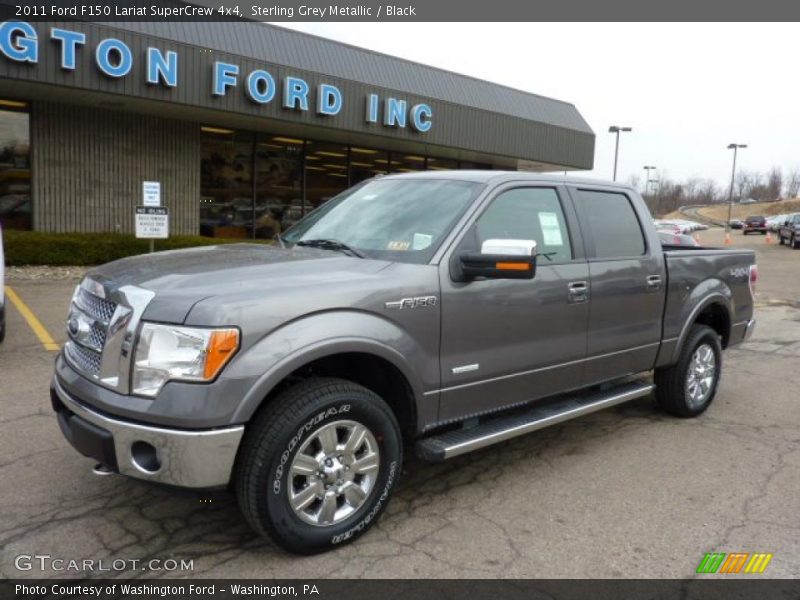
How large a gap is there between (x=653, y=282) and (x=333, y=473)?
293 centimetres

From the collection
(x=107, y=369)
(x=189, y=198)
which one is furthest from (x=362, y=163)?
(x=107, y=369)

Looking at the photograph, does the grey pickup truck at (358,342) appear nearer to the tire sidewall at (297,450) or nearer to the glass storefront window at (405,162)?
the tire sidewall at (297,450)

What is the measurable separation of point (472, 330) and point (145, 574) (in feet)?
6.51

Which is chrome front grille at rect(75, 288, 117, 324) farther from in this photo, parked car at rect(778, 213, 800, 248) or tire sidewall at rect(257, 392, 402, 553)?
parked car at rect(778, 213, 800, 248)

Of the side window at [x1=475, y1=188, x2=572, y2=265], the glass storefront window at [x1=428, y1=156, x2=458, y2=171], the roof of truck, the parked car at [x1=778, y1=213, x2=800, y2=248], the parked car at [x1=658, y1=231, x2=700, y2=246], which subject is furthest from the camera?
the parked car at [x1=778, y1=213, x2=800, y2=248]

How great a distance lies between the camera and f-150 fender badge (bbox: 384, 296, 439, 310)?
3.30 meters

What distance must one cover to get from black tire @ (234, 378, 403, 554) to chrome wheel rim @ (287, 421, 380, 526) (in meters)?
0.02

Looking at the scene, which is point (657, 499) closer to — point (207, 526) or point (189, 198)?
point (207, 526)

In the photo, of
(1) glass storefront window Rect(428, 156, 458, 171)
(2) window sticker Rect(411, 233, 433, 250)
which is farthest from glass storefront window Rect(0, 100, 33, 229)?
(2) window sticker Rect(411, 233, 433, 250)

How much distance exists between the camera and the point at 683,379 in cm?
530

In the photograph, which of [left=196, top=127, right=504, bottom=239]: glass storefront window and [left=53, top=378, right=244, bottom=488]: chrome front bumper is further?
[left=196, top=127, right=504, bottom=239]: glass storefront window

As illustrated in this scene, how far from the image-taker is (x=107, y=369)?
2.96 metres

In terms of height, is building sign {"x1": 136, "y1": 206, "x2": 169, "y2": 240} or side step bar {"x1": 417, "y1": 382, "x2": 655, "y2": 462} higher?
building sign {"x1": 136, "y1": 206, "x2": 169, "y2": 240}

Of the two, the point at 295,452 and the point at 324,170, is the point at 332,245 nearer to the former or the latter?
the point at 295,452
